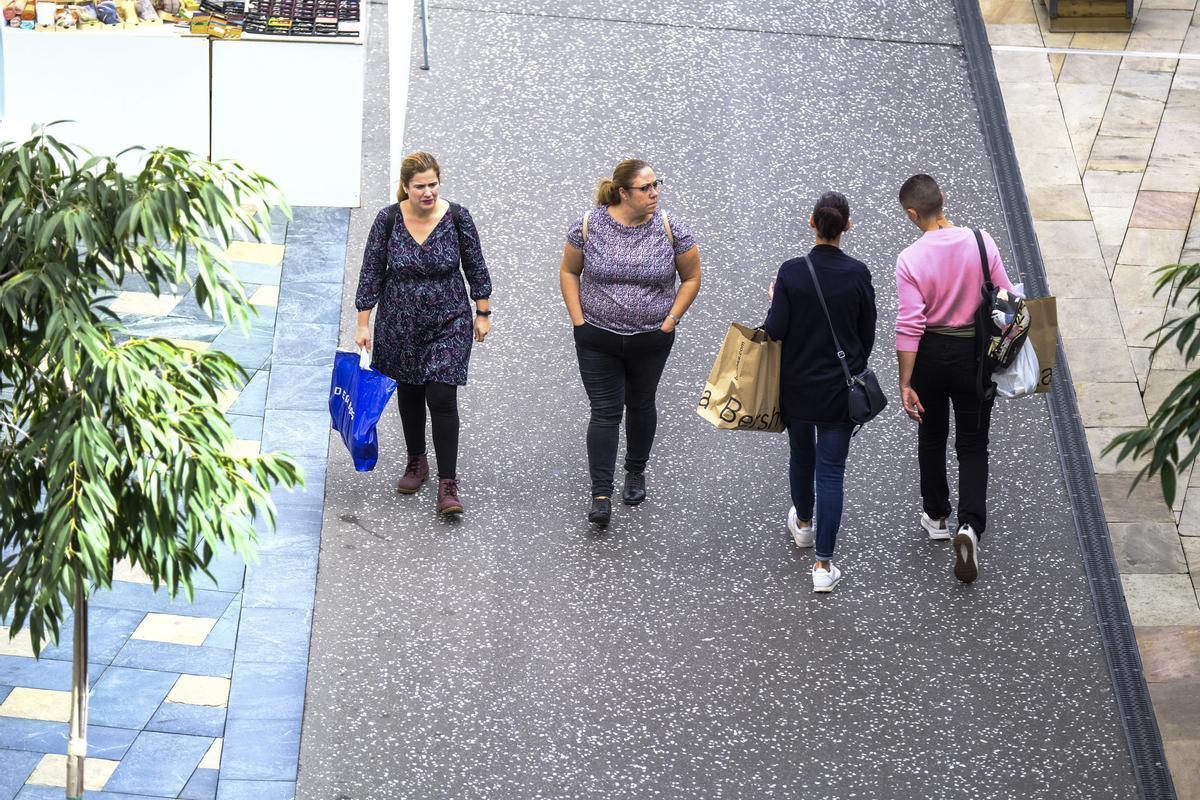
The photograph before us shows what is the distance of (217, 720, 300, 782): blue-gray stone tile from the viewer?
525 centimetres

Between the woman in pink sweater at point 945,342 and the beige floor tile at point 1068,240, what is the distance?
94.3 inches

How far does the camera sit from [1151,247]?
8.30m

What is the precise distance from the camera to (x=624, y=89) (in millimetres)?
9391

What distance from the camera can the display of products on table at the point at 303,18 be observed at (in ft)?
27.3

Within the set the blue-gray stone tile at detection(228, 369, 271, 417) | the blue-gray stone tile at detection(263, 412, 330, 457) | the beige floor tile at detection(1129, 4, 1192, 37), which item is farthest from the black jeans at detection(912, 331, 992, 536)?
the beige floor tile at detection(1129, 4, 1192, 37)

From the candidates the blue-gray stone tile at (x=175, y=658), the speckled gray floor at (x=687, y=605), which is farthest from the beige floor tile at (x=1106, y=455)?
the blue-gray stone tile at (x=175, y=658)

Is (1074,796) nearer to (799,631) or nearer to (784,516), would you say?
(799,631)

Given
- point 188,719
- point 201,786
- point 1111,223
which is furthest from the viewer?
point 1111,223

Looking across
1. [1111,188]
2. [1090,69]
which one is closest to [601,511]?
[1111,188]

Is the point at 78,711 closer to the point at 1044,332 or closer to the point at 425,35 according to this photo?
the point at 1044,332

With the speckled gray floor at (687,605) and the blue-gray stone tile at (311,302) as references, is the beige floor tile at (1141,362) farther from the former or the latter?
the blue-gray stone tile at (311,302)

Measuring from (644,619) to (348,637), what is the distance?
3.66 ft

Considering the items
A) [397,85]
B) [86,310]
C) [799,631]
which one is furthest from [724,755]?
[397,85]

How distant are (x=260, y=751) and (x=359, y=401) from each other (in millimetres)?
1475
